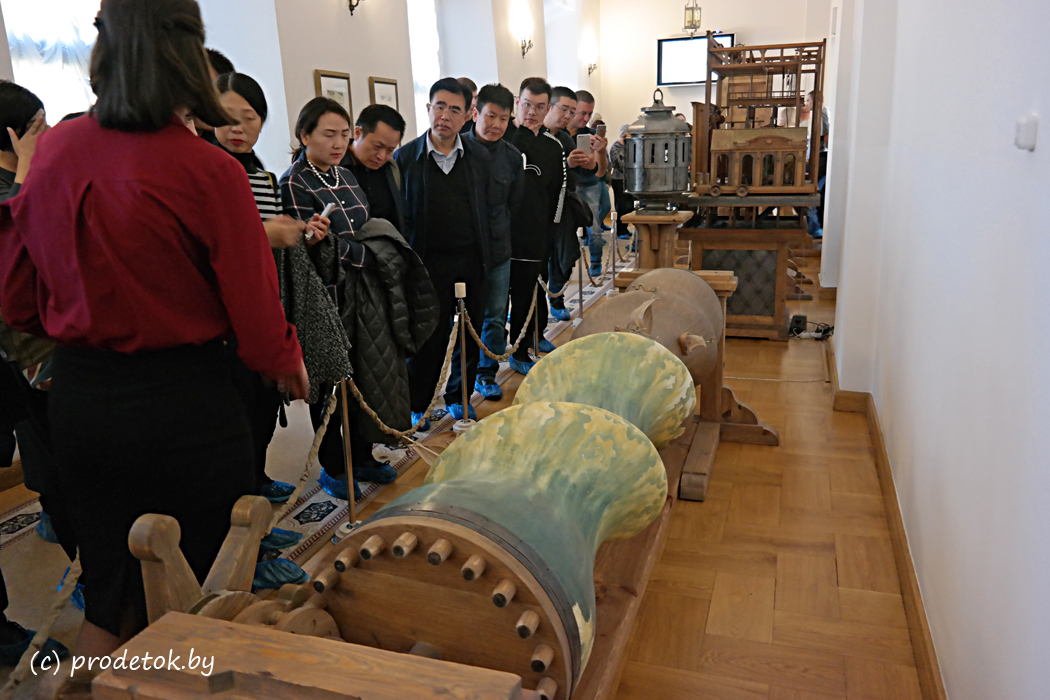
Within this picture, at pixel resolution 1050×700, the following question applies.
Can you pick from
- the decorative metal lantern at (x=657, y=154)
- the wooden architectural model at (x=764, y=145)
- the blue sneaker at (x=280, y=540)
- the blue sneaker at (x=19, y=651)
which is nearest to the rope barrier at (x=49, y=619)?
the blue sneaker at (x=19, y=651)

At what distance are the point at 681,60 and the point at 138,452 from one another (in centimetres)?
1664

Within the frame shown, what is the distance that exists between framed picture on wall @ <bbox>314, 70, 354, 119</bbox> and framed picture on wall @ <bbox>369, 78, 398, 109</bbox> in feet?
1.35

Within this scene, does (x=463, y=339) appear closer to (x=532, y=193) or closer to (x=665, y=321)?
(x=665, y=321)

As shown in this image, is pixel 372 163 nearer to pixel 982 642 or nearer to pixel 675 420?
pixel 675 420

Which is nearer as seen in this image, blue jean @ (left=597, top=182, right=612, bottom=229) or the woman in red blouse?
the woman in red blouse

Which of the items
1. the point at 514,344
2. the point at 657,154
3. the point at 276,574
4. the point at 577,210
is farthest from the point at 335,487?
the point at 577,210

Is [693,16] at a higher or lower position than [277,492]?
higher

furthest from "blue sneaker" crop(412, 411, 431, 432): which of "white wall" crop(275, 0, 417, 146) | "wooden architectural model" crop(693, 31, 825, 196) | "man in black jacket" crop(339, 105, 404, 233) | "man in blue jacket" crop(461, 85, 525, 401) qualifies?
"wooden architectural model" crop(693, 31, 825, 196)

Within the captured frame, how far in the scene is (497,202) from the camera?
4.67m

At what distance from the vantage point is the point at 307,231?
3014mm

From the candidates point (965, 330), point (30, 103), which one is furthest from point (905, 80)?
point (30, 103)

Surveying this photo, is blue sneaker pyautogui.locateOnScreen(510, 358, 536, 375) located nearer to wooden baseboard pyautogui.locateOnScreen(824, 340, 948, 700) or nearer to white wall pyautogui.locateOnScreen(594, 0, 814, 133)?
wooden baseboard pyautogui.locateOnScreen(824, 340, 948, 700)

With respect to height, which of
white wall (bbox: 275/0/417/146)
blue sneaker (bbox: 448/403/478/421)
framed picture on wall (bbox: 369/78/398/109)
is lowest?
blue sneaker (bbox: 448/403/478/421)

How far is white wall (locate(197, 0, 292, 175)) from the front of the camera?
19.8 ft
